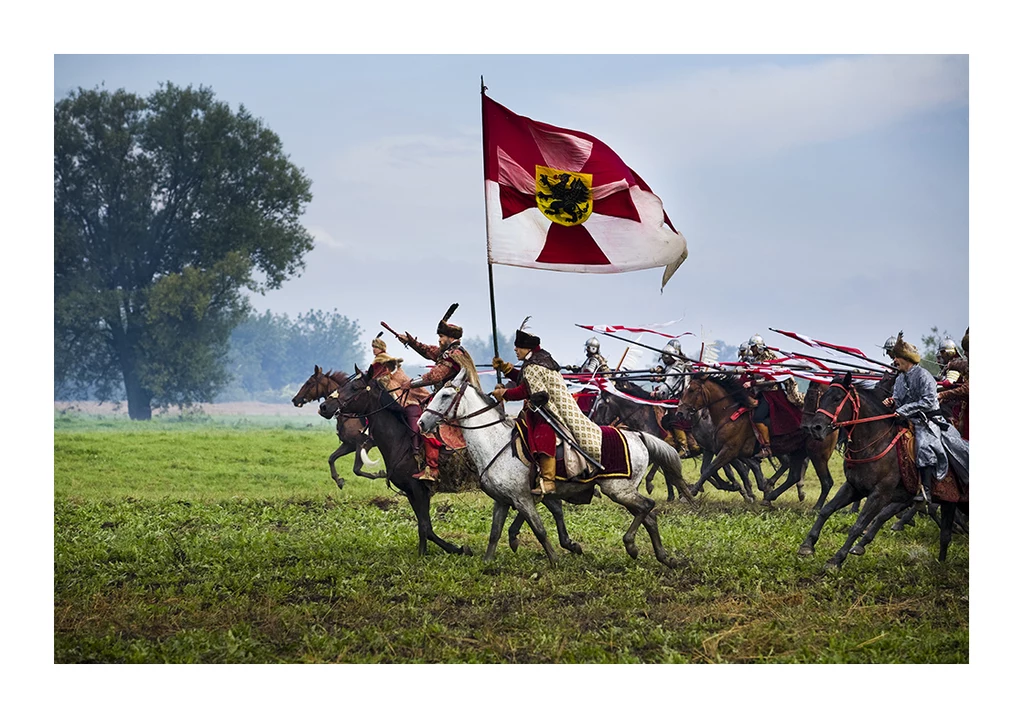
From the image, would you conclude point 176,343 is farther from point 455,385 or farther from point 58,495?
point 455,385

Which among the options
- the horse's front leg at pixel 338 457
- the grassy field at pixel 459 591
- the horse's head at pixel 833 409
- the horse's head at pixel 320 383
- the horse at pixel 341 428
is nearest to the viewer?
the grassy field at pixel 459 591

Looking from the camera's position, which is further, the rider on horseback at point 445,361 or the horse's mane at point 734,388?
the horse's mane at point 734,388

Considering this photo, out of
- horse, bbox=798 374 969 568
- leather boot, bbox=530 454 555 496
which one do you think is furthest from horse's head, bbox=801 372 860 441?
leather boot, bbox=530 454 555 496

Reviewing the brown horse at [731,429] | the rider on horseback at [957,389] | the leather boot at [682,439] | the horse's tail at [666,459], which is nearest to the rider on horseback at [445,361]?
the horse's tail at [666,459]

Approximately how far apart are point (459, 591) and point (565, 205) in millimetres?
3582

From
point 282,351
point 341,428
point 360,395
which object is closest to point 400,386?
point 360,395

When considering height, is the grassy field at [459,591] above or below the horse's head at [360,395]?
below

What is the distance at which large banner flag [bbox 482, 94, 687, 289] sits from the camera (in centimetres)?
965

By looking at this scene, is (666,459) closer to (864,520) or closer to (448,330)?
(864,520)

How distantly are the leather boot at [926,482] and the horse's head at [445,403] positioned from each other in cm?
425

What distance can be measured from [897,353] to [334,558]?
5657mm

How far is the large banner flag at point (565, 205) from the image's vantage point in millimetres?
9648

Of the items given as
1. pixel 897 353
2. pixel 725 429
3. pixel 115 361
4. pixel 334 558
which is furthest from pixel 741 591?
pixel 115 361

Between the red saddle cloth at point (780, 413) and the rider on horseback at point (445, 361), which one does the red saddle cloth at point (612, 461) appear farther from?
the red saddle cloth at point (780, 413)
